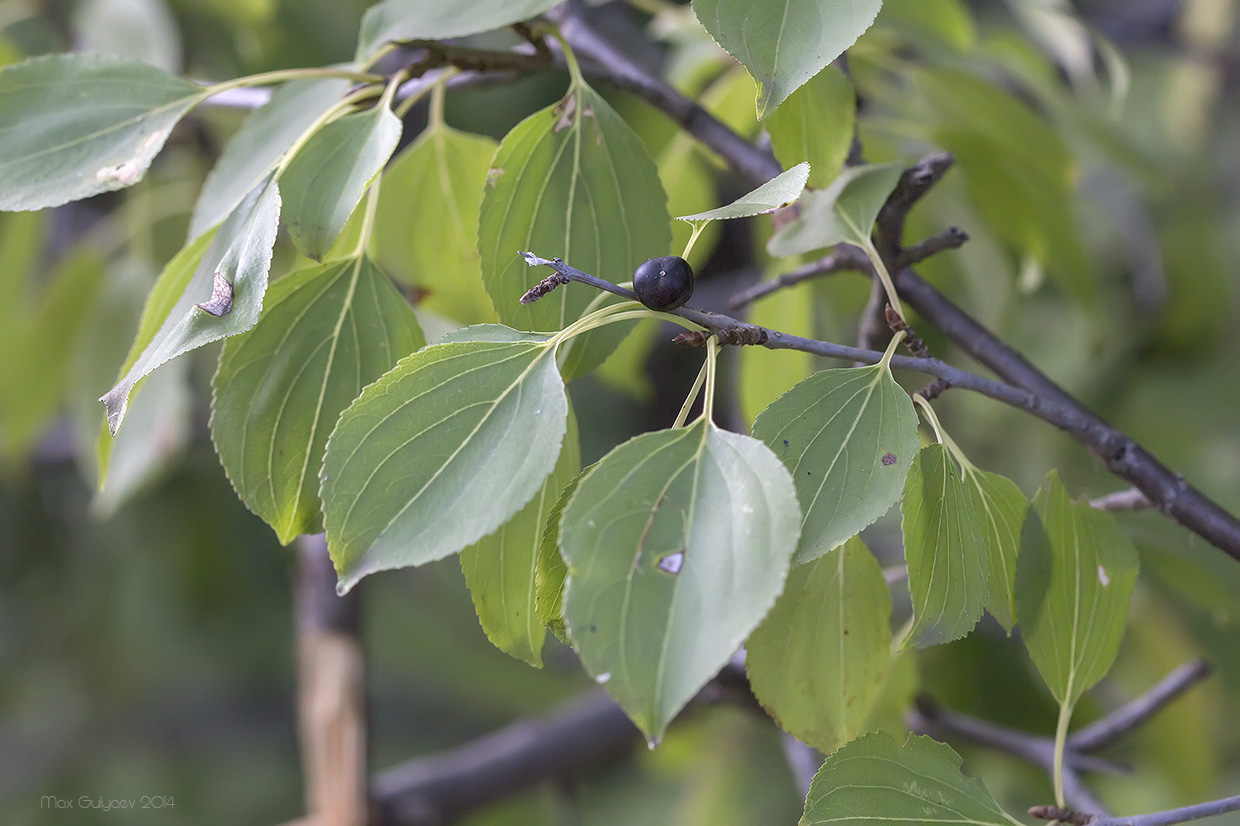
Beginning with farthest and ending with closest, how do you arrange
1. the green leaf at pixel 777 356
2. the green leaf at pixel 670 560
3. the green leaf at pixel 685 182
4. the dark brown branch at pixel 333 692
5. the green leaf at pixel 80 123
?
the dark brown branch at pixel 333 692
the green leaf at pixel 685 182
the green leaf at pixel 777 356
the green leaf at pixel 80 123
the green leaf at pixel 670 560

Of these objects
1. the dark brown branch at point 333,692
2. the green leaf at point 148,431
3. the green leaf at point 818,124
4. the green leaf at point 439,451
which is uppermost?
the green leaf at point 818,124

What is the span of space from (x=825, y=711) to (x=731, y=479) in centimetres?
11

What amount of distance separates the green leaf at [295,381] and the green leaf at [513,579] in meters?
0.06

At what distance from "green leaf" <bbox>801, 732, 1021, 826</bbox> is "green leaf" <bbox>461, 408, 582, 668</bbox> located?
92 millimetres

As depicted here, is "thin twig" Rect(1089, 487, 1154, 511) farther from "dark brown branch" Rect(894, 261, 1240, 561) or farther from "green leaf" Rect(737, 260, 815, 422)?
"green leaf" Rect(737, 260, 815, 422)

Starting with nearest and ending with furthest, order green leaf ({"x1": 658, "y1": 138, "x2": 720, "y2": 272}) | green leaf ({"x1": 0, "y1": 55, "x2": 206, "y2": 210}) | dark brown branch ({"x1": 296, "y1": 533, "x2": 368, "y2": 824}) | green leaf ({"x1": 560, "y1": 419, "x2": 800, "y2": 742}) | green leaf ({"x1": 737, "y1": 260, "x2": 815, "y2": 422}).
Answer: green leaf ({"x1": 560, "y1": 419, "x2": 800, "y2": 742}) → green leaf ({"x1": 0, "y1": 55, "x2": 206, "y2": 210}) → green leaf ({"x1": 737, "y1": 260, "x2": 815, "y2": 422}) → green leaf ({"x1": 658, "y1": 138, "x2": 720, "y2": 272}) → dark brown branch ({"x1": 296, "y1": 533, "x2": 368, "y2": 824})

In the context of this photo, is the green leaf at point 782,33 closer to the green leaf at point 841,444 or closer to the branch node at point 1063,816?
the green leaf at point 841,444

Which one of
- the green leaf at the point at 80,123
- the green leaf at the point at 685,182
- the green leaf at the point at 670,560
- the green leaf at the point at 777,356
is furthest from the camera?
the green leaf at the point at 685,182

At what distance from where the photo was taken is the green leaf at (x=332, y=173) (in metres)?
0.29

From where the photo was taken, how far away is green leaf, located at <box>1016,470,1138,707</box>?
31 cm

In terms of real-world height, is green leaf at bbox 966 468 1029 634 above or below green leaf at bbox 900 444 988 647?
below

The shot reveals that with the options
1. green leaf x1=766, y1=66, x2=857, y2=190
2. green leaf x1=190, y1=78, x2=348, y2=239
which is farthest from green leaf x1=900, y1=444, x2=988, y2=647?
green leaf x1=190, y1=78, x2=348, y2=239

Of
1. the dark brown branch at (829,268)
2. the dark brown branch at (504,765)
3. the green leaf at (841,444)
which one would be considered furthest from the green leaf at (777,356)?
the dark brown branch at (504,765)

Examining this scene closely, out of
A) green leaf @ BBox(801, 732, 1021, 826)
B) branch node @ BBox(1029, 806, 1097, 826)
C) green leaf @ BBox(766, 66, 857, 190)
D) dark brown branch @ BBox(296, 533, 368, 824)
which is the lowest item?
dark brown branch @ BBox(296, 533, 368, 824)
